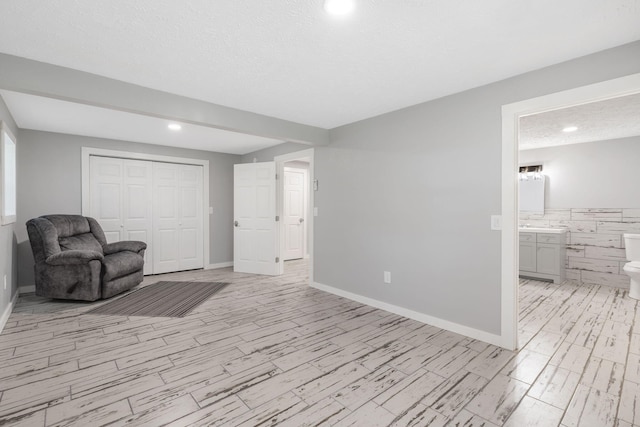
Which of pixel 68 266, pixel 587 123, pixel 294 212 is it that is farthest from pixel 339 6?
pixel 294 212

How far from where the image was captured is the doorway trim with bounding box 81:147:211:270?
183 inches

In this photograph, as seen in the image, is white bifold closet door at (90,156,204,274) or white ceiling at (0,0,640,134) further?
white bifold closet door at (90,156,204,274)

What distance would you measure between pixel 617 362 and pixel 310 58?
10.8 feet

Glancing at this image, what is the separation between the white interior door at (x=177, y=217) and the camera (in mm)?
→ 5383

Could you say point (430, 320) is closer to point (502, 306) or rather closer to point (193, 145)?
point (502, 306)

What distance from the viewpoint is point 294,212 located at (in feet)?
23.6

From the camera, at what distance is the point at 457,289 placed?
291 centimetres

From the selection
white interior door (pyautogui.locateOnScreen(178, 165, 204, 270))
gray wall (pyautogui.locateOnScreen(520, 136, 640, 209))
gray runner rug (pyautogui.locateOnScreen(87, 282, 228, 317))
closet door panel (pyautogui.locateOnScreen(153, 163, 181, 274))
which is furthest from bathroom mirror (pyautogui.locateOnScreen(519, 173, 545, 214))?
closet door panel (pyautogui.locateOnScreen(153, 163, 181, 274))

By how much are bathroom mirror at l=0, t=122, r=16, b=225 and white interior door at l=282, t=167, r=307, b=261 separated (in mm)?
4449

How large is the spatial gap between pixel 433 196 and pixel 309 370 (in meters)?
1.99

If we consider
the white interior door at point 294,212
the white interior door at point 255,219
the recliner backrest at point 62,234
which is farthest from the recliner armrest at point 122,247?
the white interior door at point 294,212

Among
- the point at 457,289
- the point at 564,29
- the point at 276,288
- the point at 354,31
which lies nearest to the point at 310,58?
the point at 354,31

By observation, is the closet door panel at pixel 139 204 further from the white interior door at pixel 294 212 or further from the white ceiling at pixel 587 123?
the white ceiling at pixel 587 123

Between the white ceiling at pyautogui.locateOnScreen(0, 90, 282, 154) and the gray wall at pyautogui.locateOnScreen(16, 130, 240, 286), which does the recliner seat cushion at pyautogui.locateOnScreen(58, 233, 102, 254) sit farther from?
the white ceiling at pyautogui.locateOnScreen(0, 90, 282, 154)
